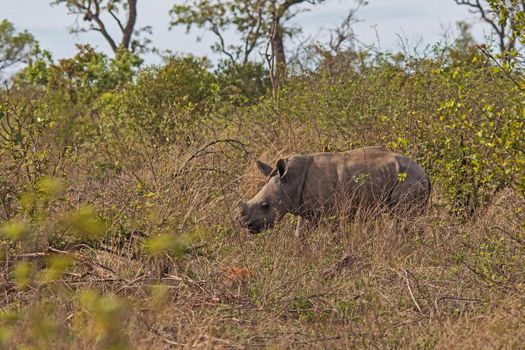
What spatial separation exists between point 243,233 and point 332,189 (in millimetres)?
1019

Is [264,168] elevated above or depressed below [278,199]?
above

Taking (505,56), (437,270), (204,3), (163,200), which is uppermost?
(204,3)

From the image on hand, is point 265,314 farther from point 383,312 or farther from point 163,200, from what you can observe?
point 163,200

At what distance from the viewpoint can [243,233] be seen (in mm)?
10133

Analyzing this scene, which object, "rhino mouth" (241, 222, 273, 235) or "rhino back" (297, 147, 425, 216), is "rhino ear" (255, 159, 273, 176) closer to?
"rhino back" (297, 147, 425, 216)

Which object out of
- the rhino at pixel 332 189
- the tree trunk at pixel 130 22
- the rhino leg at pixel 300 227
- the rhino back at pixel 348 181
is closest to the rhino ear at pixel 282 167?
the rhino at pixel 332 189

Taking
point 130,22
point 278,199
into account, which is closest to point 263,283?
point 278,199

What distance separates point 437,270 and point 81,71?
16653 millimetres

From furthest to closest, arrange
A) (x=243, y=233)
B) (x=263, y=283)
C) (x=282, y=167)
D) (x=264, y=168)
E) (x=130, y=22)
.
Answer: (x=130, y=22) → (x=264, y=168) → (x=282, y=167) → (x=243, y=233) → (x=263, y=283)

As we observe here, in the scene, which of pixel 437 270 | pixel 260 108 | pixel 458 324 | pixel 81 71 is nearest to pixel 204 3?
pixel 81 71

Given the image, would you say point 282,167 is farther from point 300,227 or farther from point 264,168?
point 300,227

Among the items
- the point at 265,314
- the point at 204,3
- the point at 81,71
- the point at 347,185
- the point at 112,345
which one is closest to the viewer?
the point at 112,345

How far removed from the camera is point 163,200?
9.35 m

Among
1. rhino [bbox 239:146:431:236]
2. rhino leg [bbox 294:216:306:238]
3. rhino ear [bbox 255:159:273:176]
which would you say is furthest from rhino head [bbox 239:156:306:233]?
rhino ear [bbox 255:159:273:176]
